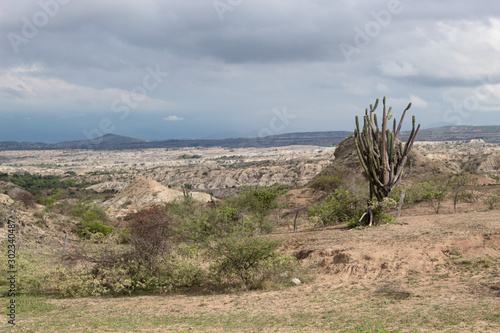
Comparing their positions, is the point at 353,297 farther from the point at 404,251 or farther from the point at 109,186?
the point at 109,186

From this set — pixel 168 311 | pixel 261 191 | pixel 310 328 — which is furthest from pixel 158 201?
pixel 310 328

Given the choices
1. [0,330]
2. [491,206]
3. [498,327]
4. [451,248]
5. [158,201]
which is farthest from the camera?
[158,201]

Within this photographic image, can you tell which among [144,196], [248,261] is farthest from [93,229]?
[144,196]

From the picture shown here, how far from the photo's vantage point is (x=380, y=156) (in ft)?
65.7

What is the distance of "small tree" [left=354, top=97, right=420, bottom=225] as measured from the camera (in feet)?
65.5

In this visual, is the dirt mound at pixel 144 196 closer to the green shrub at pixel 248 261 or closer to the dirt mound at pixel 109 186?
the dirt mound at pixel 109 186

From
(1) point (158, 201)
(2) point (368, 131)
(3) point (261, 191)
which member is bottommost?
(1) point (158, 201)

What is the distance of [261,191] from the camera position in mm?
27234

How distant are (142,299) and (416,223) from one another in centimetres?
1250

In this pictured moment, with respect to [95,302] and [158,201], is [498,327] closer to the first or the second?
[95,302]

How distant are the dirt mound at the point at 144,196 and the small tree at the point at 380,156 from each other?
28458mm

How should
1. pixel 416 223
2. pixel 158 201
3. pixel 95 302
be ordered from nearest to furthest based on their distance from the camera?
1. pixel 95 302
2. pixel 416 223
3. pixel 158 201

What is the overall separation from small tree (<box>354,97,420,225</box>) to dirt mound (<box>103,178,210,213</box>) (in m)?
28.5

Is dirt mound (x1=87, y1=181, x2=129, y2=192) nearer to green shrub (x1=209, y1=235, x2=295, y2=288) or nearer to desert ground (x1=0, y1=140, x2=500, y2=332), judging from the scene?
desert ground (x1=0, y1=140, x2=500, y2=332)
